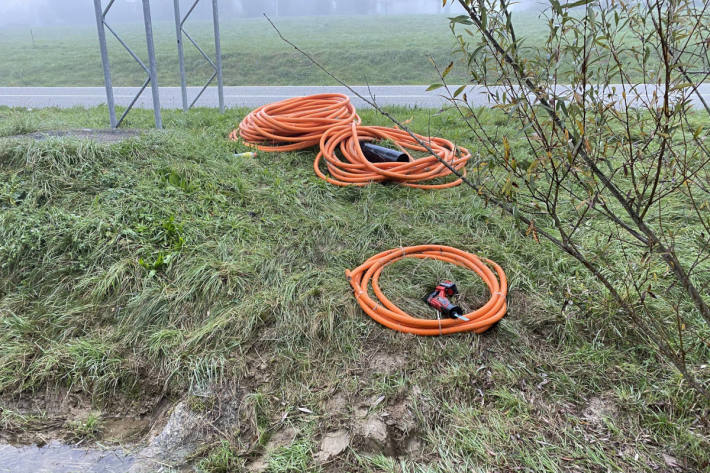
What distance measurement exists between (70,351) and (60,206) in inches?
55.2

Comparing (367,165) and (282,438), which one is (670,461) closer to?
(282,438)

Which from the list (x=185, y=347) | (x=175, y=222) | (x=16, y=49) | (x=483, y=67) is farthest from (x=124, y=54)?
(x=483, y=67)

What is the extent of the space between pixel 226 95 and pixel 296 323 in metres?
8.96

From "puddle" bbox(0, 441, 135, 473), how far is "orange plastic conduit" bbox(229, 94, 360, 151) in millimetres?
3485

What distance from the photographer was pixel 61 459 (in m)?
2.16

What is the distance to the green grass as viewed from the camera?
6.81 feet

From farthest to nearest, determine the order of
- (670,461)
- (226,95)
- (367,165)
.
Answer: (226,95), (367,165), (670,461)

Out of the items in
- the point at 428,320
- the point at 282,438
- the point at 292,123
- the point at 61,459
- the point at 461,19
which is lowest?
the point at 61,459

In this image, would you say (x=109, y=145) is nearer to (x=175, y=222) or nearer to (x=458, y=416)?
(x=175, y=222)

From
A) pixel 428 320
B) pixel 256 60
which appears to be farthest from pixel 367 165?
pixel 256 60

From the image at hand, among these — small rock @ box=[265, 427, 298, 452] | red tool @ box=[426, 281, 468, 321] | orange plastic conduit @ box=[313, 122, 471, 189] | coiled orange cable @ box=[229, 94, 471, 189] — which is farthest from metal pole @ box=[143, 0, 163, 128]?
small rock @ box=[265, 427, 298, 452]

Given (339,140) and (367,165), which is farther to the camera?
(339,140)

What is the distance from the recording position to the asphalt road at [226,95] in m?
9.09

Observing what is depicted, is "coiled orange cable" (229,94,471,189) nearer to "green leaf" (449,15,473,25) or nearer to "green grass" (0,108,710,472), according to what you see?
"green grass" (0,108,710,472)
